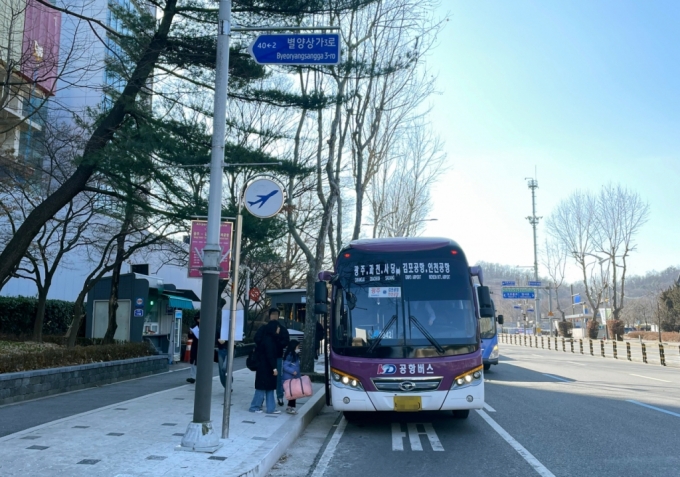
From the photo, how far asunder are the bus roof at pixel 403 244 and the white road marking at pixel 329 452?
3125mm

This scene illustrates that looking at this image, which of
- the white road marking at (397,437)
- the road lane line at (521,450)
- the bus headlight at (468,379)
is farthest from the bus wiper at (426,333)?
the road lane line at (521,450)

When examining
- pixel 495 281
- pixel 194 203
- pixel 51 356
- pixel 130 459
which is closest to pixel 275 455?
pixel 130 459

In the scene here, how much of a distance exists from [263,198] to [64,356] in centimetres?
833

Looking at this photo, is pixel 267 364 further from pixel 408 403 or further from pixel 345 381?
pixel 408 403

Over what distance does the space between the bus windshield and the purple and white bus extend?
0.02m

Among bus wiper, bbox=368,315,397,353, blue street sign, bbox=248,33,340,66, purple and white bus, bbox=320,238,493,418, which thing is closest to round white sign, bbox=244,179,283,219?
blue street sign, bbox=248,33,340,66

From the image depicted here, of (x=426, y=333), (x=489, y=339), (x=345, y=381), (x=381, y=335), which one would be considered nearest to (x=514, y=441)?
(x=426, y=333)

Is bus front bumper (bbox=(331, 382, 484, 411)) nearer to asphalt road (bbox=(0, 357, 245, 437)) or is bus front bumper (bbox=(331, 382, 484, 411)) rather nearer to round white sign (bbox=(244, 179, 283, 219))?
round white sign (bbox=(244, 179, 283, 219))

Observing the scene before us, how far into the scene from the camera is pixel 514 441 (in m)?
8.75

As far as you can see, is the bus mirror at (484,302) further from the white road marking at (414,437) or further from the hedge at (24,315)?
the hedge at (24,315)

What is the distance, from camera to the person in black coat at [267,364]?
32.8 ft

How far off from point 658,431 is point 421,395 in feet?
12.7

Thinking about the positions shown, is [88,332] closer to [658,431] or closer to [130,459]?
[130,459]

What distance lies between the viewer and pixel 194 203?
43.3 feet
